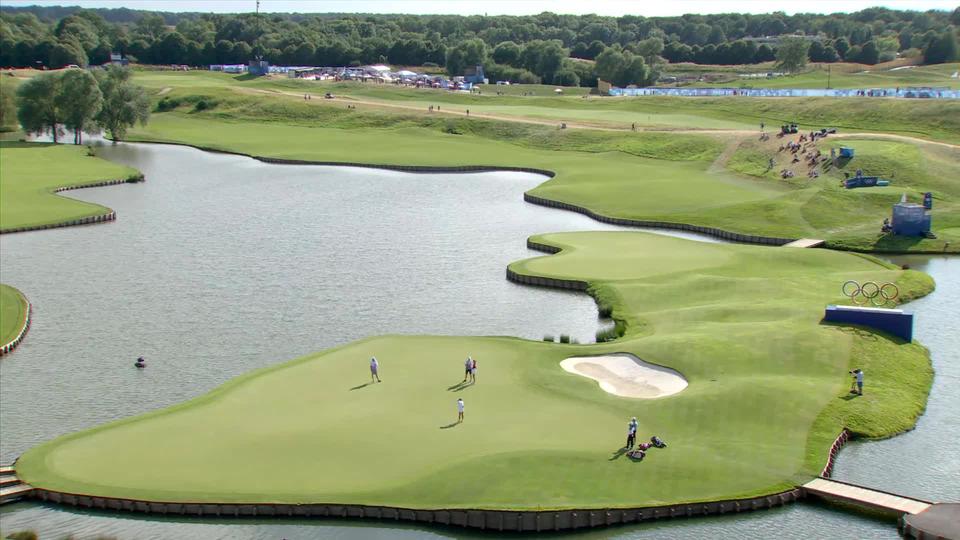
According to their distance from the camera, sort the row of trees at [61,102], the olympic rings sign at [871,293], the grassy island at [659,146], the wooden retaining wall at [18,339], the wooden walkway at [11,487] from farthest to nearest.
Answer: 1. the row of trees at [61,102]
2. the grassy island at [659,146]
3. the olympic rings sign at [871,293]
4. the wooden retaining wall at [18,339]
5. the wooden walkway at [11,487]

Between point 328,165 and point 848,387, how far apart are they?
9967cm

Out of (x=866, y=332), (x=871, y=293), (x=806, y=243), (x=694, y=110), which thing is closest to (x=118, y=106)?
(x=694, y=110)

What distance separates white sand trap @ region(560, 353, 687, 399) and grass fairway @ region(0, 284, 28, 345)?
34.3 meters

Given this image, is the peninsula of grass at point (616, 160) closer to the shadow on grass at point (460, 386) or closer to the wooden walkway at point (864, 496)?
the shadow on grass at point (460, 386)

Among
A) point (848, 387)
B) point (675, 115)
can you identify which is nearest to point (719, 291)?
point (848, 387)

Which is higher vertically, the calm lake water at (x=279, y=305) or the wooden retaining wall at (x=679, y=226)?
the wooden retaining wall at (x=679, y=226)

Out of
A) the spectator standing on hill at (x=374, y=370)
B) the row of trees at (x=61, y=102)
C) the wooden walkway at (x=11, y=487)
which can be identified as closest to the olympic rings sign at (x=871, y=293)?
the spectator standing on hill at (x=374, y=370)

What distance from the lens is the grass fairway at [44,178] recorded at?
10654 cm

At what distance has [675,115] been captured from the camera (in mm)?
163875

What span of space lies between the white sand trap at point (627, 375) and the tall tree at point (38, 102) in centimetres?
12688

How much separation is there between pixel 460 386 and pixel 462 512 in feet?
43.6

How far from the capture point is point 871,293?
73312 mm

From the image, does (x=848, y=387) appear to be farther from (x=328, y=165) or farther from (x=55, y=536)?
(x=328, y=165)

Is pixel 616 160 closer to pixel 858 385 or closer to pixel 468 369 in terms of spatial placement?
pixel 858 385
